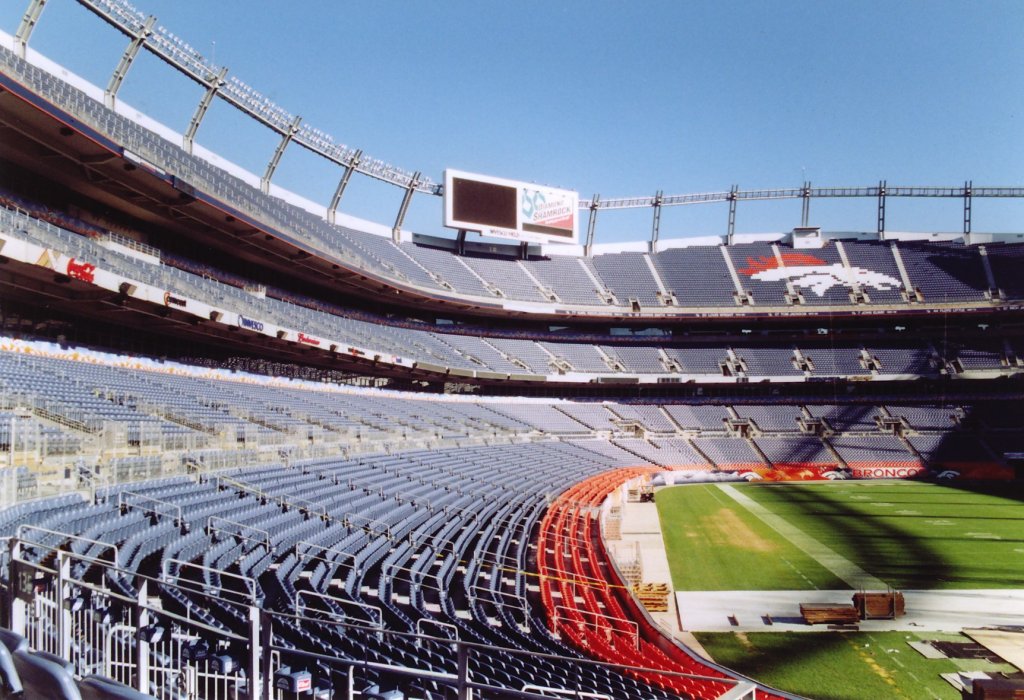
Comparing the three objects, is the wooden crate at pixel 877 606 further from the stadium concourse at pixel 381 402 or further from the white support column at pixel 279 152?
the white support column at pixel 279 152

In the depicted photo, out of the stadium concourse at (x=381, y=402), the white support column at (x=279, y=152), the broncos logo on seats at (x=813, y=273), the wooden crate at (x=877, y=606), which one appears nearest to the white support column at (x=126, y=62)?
the stadium concourse at (x=381, y=402)

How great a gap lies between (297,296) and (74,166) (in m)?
15.0

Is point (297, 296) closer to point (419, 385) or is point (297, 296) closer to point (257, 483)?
point (419, 385)

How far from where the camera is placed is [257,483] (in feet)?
48.1

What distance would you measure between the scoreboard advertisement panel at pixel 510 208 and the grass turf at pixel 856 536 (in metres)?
20.4

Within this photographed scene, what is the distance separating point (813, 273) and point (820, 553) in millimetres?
35685

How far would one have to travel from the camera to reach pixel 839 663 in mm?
12734

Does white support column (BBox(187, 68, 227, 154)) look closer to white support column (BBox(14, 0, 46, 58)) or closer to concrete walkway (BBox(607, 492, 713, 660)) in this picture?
white support column (BBox(14, 0, 46, 58))

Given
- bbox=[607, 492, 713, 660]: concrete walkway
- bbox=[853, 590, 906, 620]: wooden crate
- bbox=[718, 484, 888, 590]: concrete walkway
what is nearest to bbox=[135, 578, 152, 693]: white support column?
bbox=[607, 492, 713, 660]: concrete walkway

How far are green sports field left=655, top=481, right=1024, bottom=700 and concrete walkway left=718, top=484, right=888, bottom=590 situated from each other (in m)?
0.14

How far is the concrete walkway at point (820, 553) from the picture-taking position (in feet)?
59.5

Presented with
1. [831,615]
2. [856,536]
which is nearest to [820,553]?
[856,536]

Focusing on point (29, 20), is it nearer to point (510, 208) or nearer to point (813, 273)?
point (510, 208)

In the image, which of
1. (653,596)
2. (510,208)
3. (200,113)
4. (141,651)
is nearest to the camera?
(141,651)
